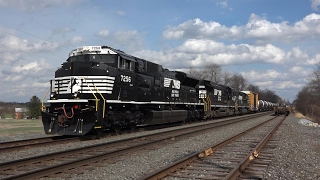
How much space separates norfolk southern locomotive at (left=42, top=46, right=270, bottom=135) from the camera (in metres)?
12.2

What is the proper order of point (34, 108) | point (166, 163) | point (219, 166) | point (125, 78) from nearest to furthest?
point (219, 166) → point (166, 163) → point (125, 78) → point (34, 108)

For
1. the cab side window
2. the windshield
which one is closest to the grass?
the windshield

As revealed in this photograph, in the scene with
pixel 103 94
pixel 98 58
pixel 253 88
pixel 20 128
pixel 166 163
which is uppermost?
pixel 253 88

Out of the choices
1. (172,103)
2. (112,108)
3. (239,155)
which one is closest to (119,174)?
(239,155)

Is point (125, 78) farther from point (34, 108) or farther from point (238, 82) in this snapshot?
point (238, 82)

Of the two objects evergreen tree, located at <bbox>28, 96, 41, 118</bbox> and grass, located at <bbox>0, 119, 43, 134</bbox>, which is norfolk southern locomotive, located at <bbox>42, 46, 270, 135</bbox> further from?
evergreen tree, located at <bbox>28, 96, 41, 118</bbox>

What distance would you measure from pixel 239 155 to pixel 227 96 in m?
27.1

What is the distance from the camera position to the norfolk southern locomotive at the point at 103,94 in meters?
12.2

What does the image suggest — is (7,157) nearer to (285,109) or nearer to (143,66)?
(143,66)

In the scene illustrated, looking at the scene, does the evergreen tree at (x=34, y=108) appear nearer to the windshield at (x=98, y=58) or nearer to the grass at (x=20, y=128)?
the grass at (x=20, y=128)

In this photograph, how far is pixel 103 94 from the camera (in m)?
12.7

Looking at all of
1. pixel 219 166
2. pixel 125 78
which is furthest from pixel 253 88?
pixel 219 166

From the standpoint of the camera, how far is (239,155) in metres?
9.37

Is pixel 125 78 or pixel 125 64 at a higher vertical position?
pixel 125 64
